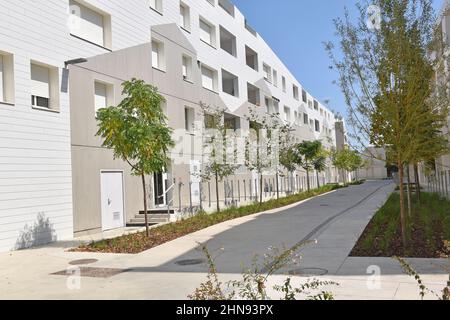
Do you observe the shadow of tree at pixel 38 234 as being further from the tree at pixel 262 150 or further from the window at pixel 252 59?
the window at pixel 252 59

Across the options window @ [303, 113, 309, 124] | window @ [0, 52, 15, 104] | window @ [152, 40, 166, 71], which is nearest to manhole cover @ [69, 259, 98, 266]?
window @ [0, 52, 15, 104]

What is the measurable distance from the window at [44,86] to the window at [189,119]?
9829 millimetres

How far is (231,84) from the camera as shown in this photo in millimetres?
31828

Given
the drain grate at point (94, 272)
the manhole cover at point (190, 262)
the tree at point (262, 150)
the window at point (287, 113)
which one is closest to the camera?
the drain grate at point (94, 272)

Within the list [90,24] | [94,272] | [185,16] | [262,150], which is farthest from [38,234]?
[185,16]

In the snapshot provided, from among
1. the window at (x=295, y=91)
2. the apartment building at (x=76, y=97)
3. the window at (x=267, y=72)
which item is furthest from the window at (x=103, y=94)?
the window at (x=295, y=91)

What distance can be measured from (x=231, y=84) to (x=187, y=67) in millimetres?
8781

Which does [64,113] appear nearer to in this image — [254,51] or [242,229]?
[242,229]

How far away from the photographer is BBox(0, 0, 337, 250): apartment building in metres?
12.0

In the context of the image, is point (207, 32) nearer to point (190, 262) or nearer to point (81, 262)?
point (81, 262)

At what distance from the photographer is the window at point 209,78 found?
26.0m

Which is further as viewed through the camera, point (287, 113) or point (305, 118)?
point (305, 118)
